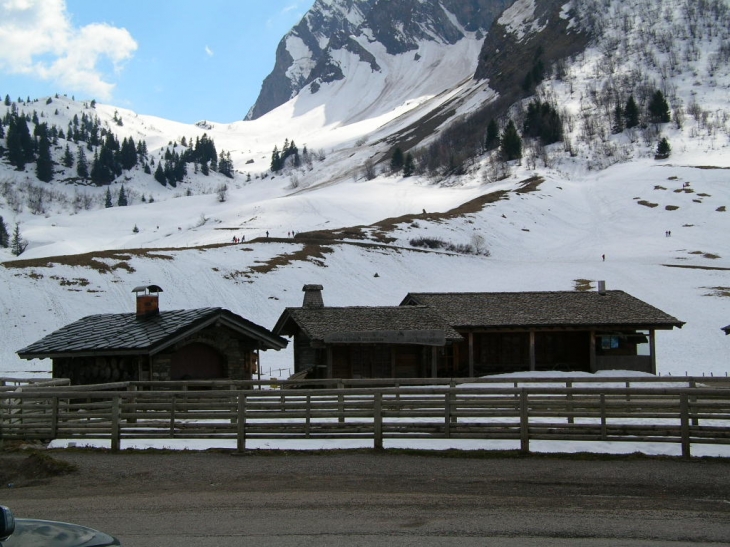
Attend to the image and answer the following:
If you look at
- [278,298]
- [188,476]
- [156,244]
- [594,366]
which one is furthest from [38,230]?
[188,476]

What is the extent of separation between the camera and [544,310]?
35.7 metres

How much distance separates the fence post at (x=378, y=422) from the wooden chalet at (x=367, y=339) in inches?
507

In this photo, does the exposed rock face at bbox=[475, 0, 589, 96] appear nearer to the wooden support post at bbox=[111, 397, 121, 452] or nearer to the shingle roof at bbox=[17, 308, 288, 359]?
the shingle roof at bbox=[17, 308, 288, 359]

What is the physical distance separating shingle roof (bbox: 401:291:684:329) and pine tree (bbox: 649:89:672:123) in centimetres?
11091

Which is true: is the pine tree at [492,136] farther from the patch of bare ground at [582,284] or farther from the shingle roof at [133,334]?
the shingle roof at [133,334]

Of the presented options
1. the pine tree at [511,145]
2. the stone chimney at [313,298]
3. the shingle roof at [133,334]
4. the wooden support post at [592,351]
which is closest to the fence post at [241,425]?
the shingle roof at [133,334]

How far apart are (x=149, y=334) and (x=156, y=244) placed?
3501 inches

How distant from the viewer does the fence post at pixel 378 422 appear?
14.4 m

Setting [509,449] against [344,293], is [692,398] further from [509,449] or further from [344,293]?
[344,293]

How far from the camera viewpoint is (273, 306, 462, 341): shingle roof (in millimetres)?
28250

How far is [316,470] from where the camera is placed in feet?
41.2

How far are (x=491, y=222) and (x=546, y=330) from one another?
63.7 meters

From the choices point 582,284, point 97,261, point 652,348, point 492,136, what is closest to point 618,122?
point 492,136

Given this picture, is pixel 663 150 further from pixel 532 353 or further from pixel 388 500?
pixel 388 500
